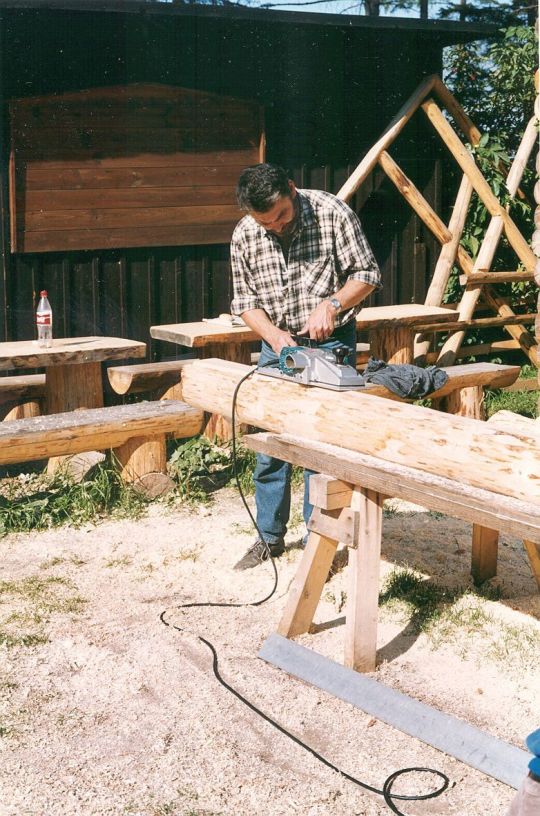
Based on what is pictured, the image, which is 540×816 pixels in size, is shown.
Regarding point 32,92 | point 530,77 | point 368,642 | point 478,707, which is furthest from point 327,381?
point 530,77

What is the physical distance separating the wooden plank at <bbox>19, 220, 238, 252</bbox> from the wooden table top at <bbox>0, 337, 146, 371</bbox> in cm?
108

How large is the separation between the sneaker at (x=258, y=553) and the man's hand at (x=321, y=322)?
1.24 m

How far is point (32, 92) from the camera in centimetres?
795

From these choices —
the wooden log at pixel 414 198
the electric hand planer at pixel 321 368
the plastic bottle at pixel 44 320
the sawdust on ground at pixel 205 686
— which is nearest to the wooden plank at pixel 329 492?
the electric hand planer at pixel 321 368

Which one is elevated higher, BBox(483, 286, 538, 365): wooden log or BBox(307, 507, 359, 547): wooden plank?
BBox(483, 286, 538, 365): wooden log

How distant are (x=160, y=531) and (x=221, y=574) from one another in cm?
82

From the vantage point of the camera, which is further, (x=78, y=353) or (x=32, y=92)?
(x=32, y=92)

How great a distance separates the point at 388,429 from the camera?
438 centimetres

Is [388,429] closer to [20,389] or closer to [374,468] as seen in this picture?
[374,468]

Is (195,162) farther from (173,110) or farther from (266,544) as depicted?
(266,544)

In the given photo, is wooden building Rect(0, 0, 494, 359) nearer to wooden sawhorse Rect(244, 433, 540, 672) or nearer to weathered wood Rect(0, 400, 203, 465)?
weathered wood Rect(0, 400, 203, 465)

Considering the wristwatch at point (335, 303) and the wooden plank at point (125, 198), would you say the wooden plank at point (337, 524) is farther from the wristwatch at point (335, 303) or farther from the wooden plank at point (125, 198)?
the wooden plank at point (125, 198)

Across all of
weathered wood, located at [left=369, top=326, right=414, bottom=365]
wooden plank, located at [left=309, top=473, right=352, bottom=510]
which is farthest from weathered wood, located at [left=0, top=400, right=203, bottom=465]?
wooden plank, located at [left=309, top=473, right=352, bottom=510]

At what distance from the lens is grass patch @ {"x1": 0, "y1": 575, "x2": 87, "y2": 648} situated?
15.6ft
